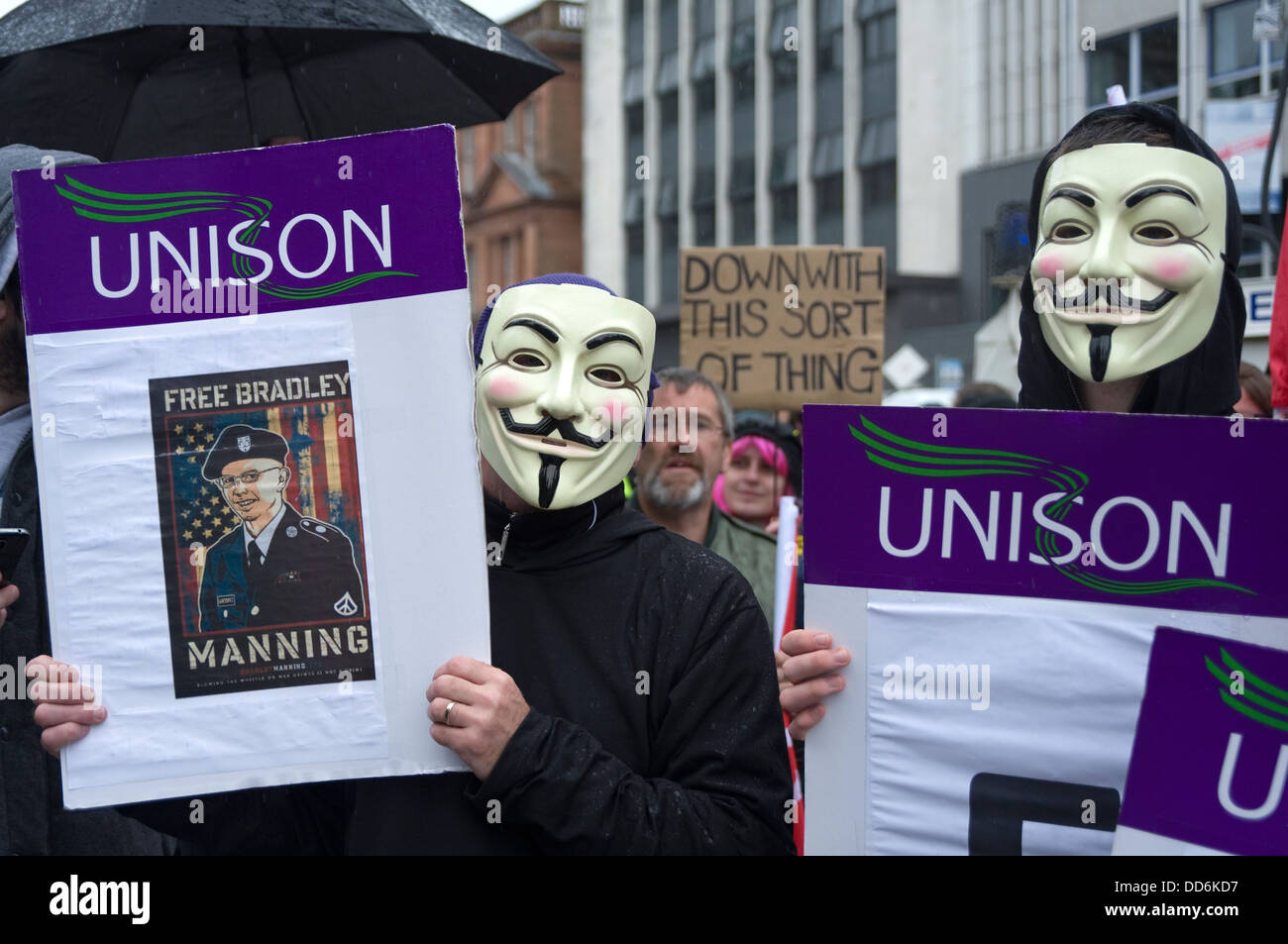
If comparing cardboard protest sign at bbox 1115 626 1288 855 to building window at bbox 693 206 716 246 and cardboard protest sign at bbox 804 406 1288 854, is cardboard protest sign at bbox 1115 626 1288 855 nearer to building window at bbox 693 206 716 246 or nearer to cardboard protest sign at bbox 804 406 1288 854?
cardboard protest sign at bbox 804 406 1288 854

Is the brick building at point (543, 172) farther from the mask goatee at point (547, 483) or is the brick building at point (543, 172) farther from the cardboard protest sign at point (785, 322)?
the mask goatee at point (547, 483)

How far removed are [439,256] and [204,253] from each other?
367mm

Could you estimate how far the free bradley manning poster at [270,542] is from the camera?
7.24 feet

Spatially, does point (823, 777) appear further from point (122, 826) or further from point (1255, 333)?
point (1255, 333)

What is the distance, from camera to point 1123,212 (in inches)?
95.7

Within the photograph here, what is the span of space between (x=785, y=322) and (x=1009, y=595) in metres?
4.88

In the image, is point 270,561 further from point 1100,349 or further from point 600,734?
point 1100,349

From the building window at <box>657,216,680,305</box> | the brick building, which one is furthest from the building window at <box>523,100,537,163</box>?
the building window at <box>657,216,680,305</box>

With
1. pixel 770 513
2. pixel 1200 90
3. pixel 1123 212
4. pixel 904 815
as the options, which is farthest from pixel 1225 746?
pixel 1200 90

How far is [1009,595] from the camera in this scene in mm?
2229

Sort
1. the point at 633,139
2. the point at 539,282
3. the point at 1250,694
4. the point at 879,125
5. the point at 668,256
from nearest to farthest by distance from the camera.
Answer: the point at 1250,694 → the point at 539,282 → the point at 879,125 → the point at 668,256 → the point at 633,139

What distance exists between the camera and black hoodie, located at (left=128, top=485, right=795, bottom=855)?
2164 millimetres

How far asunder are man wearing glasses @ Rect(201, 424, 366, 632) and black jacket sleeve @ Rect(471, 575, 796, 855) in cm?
36

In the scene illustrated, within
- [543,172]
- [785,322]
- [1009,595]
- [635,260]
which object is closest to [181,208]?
[1009,595]
